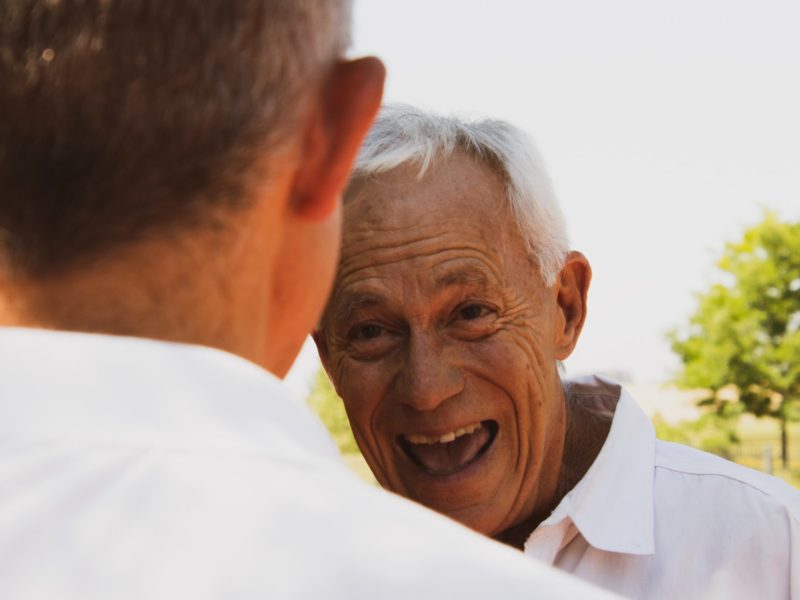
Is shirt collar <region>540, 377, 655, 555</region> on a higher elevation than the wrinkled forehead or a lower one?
lower

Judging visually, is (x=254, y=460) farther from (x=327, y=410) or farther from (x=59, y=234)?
(x=327, y=410)

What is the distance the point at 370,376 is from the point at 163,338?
217 cm

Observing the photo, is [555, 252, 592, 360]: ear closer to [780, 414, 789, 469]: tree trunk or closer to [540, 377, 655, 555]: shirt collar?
[540, 377, 655, 555]: shirt collar

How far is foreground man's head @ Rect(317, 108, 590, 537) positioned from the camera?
3137 mm

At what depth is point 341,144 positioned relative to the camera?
1229mm

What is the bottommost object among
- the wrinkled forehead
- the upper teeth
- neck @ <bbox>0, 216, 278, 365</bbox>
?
the upper teeth

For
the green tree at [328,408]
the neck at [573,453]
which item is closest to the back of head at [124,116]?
the neck at [573,453]

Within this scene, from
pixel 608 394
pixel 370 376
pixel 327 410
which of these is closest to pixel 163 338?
pixel 370 376

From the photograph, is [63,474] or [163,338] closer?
[63,474]

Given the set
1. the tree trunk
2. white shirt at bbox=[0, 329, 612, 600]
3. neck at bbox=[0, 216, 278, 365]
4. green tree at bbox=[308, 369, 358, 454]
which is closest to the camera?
white shirt at bbox=[0, 329, 612, 600]

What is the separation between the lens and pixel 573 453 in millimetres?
3357

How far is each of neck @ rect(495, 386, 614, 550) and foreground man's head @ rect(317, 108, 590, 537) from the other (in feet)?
0.07

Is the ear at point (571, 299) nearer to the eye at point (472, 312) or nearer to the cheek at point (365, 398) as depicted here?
the eye at point (472, 312)

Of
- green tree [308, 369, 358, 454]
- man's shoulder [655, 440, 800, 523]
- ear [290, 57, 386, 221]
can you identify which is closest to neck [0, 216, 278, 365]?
ear [290, 57, 386, 221]
